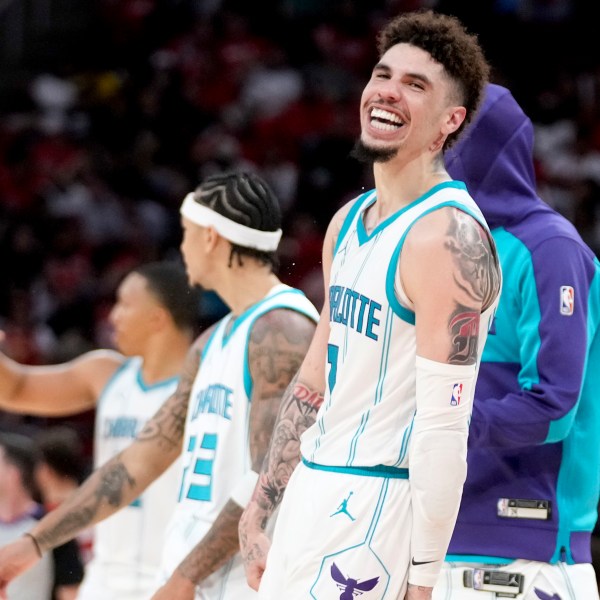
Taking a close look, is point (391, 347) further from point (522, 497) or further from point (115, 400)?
point (115, 400)

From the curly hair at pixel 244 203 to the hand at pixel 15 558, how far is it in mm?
1223

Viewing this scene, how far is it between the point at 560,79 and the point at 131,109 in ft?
14.8

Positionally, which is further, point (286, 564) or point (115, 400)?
point (115, 400)

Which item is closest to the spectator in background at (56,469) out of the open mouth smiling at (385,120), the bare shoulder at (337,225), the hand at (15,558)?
the hand at (15,558)

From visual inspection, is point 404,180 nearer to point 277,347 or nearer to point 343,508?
point 343,508

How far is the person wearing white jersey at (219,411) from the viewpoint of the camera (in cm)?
435

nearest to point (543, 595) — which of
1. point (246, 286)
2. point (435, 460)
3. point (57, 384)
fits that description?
point (435, 460)

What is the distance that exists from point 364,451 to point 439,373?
28 centimetres

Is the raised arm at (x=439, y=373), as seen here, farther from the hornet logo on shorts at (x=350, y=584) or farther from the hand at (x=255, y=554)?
the hand at (x=255, y=554)

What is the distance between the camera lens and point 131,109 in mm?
14039

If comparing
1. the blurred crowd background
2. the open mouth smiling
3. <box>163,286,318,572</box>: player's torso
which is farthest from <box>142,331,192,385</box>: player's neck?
the blurred crowd background

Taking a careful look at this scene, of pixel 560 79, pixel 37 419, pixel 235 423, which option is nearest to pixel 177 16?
pixel 560 79

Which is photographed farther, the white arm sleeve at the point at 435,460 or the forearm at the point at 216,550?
the forearm at the point at 216,550

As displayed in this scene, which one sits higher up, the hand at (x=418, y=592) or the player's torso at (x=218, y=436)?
the hand at (x=418, y=592)
